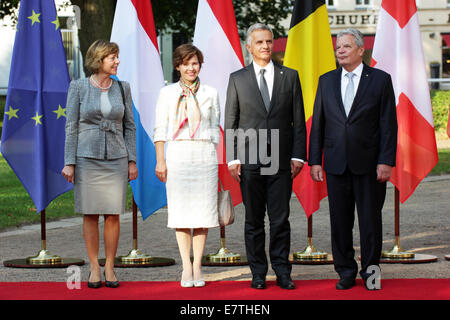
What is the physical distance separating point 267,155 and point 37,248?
3675 millimetres

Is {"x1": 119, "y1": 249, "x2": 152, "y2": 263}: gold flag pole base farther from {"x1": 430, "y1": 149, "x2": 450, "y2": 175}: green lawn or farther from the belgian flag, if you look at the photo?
{"x1": 430, "y1": 149, "x2": 450, "y2": 175}: green lawn

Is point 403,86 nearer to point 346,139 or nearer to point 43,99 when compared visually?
point 346,139

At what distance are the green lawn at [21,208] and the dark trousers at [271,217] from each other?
503cm

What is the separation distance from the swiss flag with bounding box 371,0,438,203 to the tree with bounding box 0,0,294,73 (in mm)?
7467

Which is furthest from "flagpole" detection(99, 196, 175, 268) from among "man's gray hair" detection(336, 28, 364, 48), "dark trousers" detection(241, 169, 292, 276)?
"man's gray hair" detection(336, 28, 364, 48)

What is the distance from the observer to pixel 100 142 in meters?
6.70

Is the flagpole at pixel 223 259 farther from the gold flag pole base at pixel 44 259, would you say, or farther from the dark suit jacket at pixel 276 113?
the dark suit jacket at pixel 276 113

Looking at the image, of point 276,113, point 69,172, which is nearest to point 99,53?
point 69,172

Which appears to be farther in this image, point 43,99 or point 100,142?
point 43,99

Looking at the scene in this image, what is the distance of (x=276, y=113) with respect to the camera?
21.4 feet

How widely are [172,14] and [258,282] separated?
654 inches

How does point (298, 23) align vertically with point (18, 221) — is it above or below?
above

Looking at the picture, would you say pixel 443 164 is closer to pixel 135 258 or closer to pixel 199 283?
pixel 135 258

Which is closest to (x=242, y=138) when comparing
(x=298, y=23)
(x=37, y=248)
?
(x=298, y=23)
